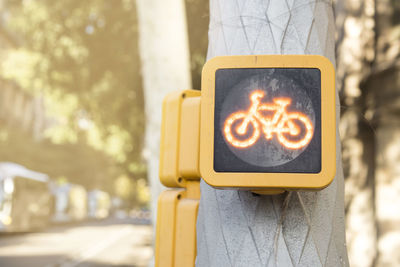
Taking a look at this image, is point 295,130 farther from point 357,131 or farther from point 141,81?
point 141,81

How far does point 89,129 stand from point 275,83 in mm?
15610

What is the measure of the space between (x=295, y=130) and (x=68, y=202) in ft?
153

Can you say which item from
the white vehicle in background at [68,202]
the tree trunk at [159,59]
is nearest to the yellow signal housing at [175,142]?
the tree trunk at [159,59]

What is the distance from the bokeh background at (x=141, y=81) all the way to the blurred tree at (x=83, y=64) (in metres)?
0.03

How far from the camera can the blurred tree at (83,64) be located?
485 inches

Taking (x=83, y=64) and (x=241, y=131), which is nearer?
(x=241, y=131)

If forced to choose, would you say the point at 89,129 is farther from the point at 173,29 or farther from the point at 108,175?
the point at 108,175

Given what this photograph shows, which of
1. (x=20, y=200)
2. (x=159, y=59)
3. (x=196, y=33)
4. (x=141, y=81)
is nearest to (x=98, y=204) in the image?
(x=20, y=200)

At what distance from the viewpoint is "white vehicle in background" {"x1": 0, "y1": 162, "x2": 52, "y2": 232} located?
86.7 feet

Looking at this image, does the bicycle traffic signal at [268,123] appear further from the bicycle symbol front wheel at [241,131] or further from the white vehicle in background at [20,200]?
the white vehicle in background at [20,200]

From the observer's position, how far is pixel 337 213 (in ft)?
5.08

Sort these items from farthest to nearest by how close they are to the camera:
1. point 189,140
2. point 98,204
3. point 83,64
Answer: point 98,204, point 83,64, point 189,140

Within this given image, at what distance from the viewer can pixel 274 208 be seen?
4.90ft

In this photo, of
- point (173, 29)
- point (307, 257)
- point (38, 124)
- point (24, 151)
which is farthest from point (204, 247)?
point (38, 124)
